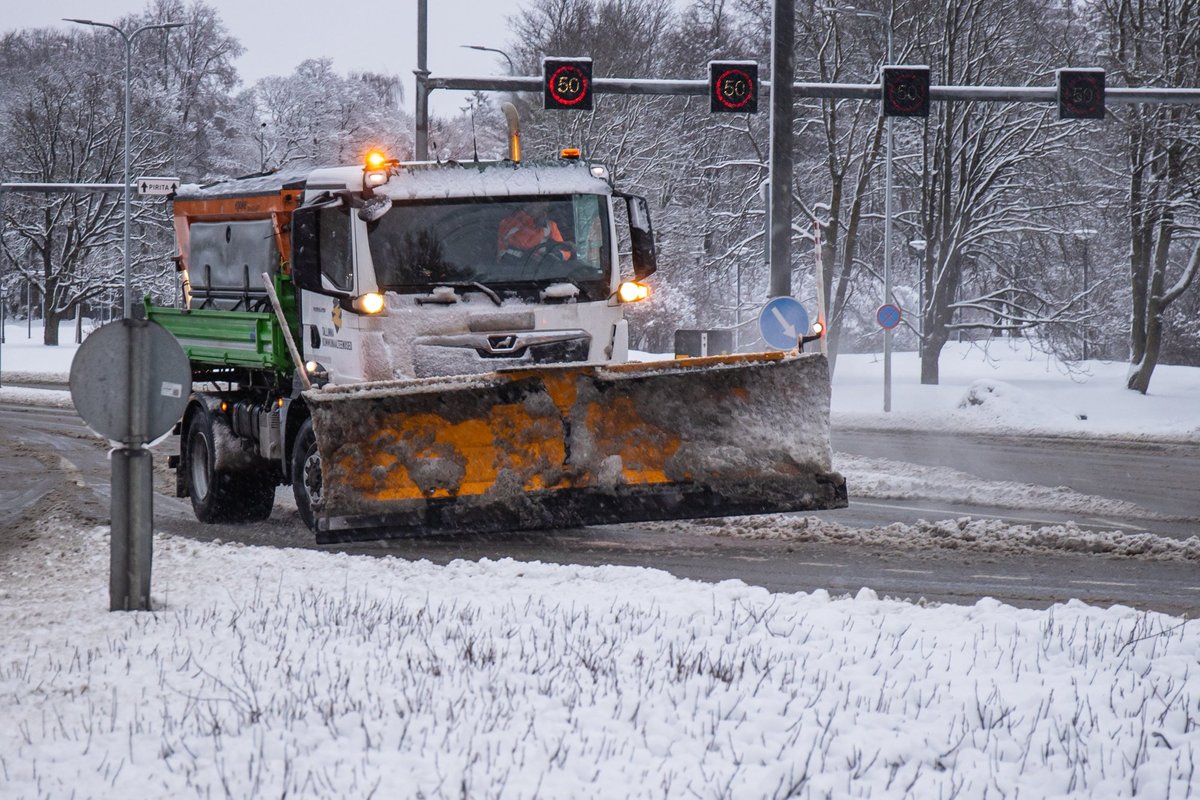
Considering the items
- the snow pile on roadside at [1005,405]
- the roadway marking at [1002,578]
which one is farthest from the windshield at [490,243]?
the snow pile on roadside at [1005,405]

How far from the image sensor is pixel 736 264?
3475 centimetres

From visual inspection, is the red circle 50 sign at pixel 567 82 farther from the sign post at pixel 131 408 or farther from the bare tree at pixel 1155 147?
the bare tree at pixel 1155 147

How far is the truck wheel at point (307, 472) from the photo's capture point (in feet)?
31.9

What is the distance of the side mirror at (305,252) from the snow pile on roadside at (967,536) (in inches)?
124

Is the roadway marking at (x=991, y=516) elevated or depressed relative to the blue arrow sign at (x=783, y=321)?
depressed

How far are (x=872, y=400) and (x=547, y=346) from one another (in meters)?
21.8

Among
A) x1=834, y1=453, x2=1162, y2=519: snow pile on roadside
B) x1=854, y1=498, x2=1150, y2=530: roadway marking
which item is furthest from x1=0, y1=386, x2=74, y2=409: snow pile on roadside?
x1=854, y1=498, x2=1150, y2=530: roadway marking

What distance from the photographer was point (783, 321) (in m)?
14.1

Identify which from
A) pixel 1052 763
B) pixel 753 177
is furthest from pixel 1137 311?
pixel 1052 763

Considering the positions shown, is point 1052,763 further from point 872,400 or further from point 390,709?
point 872,400

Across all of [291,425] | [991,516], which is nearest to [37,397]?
[291,425]

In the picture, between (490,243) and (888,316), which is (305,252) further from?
(888,316)

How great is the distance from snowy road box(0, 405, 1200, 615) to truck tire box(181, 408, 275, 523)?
0.58ft

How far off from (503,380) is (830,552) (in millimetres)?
2418
